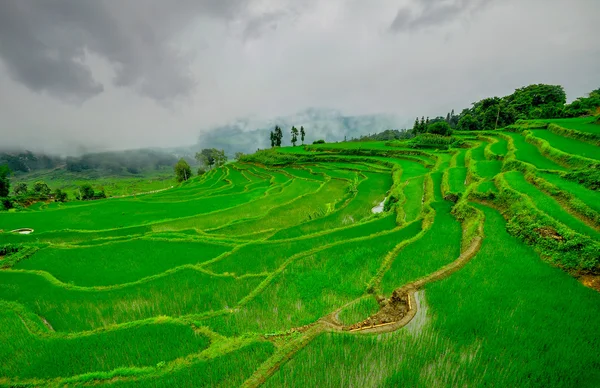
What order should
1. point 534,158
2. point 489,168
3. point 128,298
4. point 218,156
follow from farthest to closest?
point 218,156, point 489,168, point 534,158, point 128,298

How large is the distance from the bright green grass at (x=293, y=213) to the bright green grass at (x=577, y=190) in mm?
10407

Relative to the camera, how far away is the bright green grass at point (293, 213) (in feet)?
47.8

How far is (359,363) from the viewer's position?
4.20m

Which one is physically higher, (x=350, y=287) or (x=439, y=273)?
(x=439, y=273)

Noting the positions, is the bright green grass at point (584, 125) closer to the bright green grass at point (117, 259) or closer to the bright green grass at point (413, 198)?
the bright green grass at point (413, 198)

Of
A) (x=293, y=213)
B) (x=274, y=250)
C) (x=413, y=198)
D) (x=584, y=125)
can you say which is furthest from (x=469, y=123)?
(x=274, y=250)

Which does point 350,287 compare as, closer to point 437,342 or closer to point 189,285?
point 437,342

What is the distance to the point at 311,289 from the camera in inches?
274

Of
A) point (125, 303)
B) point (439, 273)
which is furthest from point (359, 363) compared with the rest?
point (125, 303)

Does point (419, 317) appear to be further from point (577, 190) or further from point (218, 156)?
point (218, 156)

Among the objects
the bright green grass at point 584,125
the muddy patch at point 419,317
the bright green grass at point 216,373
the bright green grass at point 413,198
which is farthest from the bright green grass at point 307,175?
the bright green grass at point 216,373

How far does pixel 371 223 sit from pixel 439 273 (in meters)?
5.20

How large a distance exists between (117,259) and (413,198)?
15000 mm

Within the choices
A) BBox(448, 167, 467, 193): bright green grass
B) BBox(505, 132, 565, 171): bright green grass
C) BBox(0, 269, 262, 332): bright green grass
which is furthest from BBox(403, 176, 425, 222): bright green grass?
BBox(0, 269, 262, 332): bright green grass
